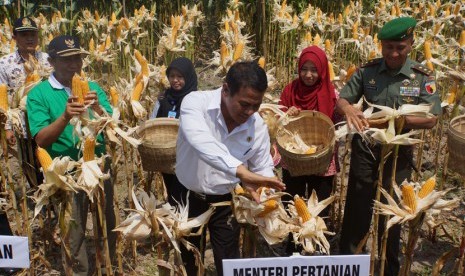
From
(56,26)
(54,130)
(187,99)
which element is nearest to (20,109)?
(54,130)

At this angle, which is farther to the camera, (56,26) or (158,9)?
(158,9)

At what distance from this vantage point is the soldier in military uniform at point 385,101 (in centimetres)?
308

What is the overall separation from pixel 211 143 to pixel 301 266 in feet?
2.32

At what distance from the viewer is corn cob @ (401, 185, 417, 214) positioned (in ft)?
8.00

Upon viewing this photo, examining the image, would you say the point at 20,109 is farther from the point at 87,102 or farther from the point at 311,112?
the point at 311,112

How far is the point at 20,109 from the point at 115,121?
0.78 meters

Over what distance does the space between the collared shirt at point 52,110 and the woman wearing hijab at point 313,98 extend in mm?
1427

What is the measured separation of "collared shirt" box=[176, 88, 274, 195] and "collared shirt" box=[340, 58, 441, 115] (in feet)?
3.21

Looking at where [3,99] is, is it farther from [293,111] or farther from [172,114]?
[293,111]

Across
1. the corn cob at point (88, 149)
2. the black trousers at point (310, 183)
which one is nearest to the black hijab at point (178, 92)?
the black trousers at point (310, 183)

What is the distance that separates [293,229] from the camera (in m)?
2.60

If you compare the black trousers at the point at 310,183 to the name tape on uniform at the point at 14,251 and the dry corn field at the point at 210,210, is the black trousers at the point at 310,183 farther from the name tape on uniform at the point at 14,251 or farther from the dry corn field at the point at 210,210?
the name tape on uniform at the point at 14,251

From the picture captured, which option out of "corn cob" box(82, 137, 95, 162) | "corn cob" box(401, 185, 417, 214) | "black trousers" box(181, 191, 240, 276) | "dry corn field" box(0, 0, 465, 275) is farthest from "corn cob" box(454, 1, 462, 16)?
"corn cob" box(82, 137, 95, 162)

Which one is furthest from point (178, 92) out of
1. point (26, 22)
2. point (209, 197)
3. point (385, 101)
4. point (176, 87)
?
point (26, 22)
